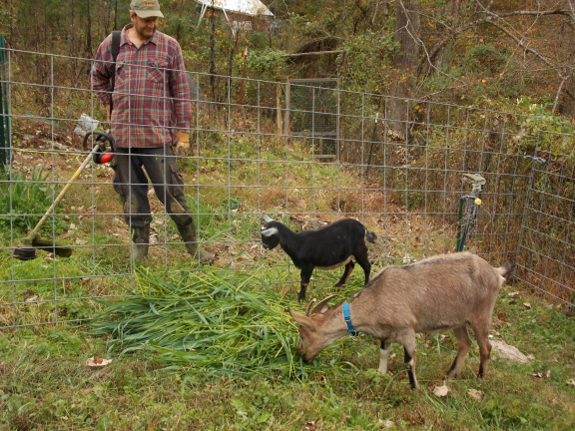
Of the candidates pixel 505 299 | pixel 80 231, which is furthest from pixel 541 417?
pixel 80 231

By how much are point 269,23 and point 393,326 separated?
15559mm

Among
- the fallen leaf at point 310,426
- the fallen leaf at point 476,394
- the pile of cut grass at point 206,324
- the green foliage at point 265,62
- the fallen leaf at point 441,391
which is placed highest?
the green foliage at point 265,62

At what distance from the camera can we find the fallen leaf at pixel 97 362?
393 centimetres

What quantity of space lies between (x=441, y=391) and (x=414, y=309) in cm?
65

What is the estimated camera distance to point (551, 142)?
6.61 metres

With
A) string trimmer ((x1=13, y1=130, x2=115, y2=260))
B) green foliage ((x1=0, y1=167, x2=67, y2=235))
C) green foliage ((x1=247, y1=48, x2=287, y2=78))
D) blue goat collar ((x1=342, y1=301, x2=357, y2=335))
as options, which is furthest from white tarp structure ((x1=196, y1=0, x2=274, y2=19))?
blue goat collar ((x1=342, y1=301, x2=357, y2=335))

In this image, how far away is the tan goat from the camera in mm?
4145

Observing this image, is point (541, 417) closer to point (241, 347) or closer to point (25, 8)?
point (241, 347)

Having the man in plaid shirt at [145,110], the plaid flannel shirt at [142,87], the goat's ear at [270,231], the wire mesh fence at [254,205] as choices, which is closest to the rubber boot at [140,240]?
the man in plaid shirt at [145,110]

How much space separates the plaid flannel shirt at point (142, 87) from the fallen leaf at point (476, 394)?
11.3 feet

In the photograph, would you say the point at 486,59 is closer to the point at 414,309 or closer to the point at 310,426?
the point at 414,309

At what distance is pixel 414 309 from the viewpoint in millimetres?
4254

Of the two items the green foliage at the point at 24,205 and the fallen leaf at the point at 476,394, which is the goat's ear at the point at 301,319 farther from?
the green foliage at the point at 24,205

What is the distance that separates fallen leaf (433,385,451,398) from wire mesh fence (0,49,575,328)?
1.83 metres
